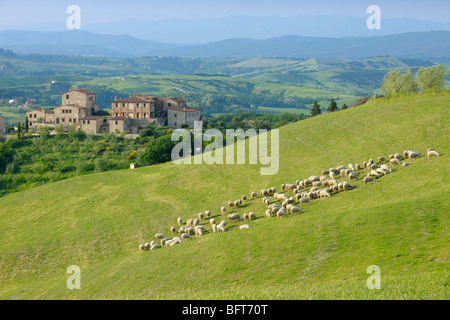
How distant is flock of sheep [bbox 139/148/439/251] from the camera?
34750 mm

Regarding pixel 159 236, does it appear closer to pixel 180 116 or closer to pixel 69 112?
pixel 180 116

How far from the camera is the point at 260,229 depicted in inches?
1220

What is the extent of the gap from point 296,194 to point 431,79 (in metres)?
40.7

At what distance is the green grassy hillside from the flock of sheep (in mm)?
913

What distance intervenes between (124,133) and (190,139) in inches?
772

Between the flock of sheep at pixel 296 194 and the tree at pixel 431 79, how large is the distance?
103 ft

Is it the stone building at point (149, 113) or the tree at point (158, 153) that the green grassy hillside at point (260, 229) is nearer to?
the tree at point (158, 153)

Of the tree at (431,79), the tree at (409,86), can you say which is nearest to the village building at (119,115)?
the tree at (409,86)

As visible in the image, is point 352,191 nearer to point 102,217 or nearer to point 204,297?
point 204,297

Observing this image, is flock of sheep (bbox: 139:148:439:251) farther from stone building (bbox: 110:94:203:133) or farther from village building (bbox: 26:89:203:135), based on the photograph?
stone building (bbox: 110:94:203:133)

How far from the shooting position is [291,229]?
29.1m

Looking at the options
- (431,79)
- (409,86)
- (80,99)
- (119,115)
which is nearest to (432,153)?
(431,79)

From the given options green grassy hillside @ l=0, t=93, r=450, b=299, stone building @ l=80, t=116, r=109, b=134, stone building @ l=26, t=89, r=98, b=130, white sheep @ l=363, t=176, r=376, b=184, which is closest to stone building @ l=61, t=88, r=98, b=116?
stone building @ l=26, t=89, r=98, b=130

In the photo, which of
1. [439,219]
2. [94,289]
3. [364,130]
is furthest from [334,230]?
[364,130]
